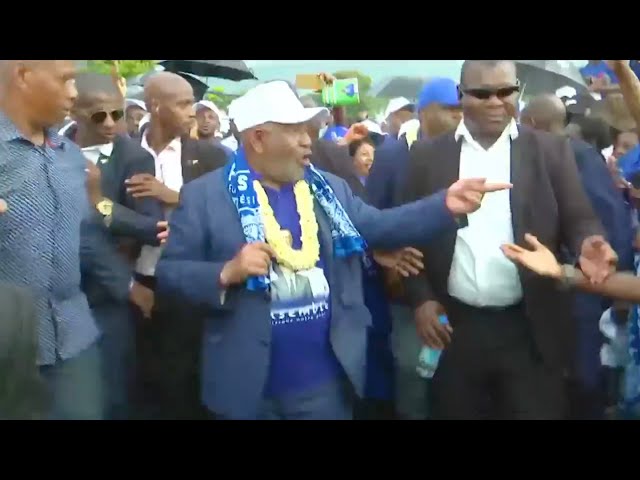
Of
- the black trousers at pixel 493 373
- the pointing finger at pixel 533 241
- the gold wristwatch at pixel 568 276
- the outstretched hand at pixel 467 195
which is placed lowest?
the black trousers at pixel 493 373

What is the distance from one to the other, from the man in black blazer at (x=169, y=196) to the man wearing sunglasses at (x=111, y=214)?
41 millimetres

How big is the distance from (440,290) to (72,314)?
143 centimetres

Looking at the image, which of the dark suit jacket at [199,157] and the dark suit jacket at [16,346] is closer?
the dark suit jacket at [16,346]

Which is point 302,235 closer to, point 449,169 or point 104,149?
point 449,169

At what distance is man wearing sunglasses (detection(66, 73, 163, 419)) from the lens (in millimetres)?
3596

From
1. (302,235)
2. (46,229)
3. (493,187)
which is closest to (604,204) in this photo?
(493,187)

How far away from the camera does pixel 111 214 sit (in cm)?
364

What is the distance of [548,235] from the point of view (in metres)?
3.57

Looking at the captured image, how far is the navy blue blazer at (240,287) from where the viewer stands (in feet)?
11.1

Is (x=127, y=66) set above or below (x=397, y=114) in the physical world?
above

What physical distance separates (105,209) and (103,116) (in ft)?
1.21

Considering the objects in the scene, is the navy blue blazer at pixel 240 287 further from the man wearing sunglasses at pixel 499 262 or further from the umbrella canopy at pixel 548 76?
the umbrella canopy at pixel 548 76

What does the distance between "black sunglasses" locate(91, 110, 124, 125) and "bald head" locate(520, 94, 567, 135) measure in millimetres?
1576

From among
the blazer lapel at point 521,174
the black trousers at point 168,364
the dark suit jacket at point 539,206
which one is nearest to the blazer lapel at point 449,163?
the dark suit jacket at point 539,206
